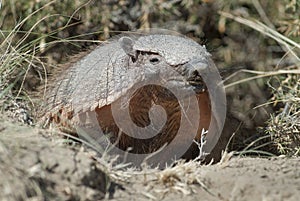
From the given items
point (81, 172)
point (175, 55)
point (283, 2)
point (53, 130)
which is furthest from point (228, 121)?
point (81, 172)

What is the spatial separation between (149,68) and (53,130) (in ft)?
3.08

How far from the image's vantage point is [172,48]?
4.00 meters

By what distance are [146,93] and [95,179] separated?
4.06 feet

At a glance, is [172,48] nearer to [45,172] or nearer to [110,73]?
[110,73]

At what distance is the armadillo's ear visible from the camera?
4.10 metres

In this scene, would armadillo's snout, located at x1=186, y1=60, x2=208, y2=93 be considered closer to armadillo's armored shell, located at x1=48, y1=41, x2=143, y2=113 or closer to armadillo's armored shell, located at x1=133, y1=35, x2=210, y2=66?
armadillo's armored shell, located at x1=133, y1=35, x2=210, y2=66

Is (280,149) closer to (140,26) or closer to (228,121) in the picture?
(228,121)

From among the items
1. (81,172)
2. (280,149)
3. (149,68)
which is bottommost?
(280,149)

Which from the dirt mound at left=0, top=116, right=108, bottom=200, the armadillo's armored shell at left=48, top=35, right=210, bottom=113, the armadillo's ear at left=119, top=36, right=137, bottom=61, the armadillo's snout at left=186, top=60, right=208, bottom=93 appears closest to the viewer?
the dirt mound at left=0, top=116, right=108, bottom=200

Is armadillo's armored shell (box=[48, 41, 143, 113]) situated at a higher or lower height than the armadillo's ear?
lower

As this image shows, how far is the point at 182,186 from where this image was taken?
2918 millimetres

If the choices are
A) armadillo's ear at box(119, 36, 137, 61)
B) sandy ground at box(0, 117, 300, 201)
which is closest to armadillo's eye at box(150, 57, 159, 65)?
armadillo's ear at box(119, 36, 137, 61)

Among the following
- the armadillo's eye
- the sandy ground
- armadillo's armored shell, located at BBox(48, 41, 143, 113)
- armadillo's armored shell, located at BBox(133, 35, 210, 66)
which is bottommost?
the sandy ground

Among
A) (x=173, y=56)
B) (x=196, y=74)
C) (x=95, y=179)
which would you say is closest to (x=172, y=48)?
(x=173, y=56)
